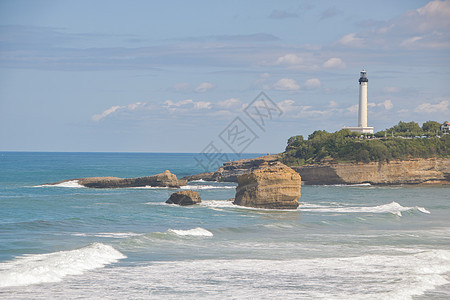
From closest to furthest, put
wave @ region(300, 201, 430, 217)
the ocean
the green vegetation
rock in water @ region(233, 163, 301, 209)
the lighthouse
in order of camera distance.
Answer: the ocean < rock in water @ region(233, 163, 301, 209) < wave @ region(300, 201, 430, 217) < the green vegetation < the lighthouse

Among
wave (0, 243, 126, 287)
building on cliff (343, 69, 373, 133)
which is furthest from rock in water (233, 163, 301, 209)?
building on cliff (343, 69, 373, 133)

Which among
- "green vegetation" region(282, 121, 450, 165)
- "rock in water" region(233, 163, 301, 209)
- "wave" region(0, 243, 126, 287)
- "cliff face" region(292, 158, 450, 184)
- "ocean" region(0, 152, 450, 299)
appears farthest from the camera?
"green vegetation" region(282, 121, 450, 165)

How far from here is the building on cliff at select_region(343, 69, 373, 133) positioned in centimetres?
9681

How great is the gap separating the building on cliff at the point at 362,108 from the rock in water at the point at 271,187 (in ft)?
202

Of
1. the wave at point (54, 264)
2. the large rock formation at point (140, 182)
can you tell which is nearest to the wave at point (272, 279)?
the wave at point (54, 264)

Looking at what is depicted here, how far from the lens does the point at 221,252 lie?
76.0 feet

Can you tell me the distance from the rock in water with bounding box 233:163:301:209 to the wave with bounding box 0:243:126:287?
16.5 m

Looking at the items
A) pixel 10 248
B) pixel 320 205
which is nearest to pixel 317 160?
pixel 320 205

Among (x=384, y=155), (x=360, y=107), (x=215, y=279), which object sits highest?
(x=360, y=107)

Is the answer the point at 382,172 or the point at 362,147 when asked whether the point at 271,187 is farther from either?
the point at 362,147

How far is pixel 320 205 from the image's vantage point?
45625 mm

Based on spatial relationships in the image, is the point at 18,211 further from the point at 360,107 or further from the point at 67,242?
the point at 360,107

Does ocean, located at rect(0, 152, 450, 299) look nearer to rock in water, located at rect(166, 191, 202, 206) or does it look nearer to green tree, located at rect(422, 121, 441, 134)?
rock in water, located at rect(166, 191, 202, 206)

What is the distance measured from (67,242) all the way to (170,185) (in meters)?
40.4
